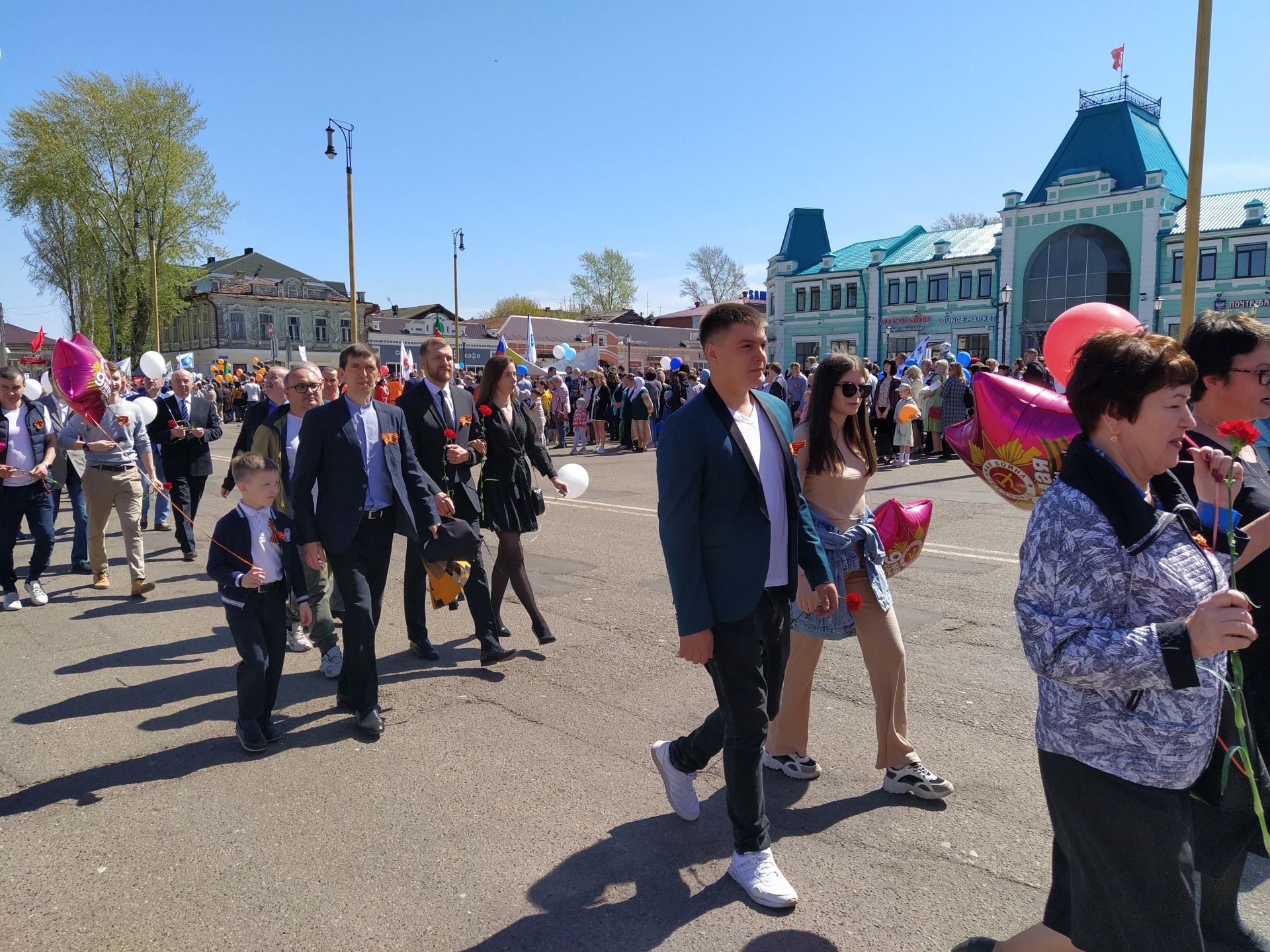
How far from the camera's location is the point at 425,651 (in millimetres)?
5750

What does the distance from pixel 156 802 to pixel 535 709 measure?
1844mm

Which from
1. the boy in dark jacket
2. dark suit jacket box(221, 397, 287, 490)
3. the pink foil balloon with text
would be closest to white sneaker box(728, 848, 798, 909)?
the boy in dark jacket

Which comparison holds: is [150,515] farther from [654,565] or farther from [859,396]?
[859,396]

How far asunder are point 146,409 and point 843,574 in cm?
754

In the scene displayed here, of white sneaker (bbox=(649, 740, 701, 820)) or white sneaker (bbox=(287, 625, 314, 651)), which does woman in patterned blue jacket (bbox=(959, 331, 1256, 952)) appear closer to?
white sneaker (bbox=(649, 740, 701, 820))

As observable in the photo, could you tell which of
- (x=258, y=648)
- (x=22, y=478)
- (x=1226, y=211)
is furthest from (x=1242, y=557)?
(x=1226, y=211)

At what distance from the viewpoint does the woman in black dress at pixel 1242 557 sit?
93.3 inches

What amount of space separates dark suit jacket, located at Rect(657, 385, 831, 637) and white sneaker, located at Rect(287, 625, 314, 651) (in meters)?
4.06

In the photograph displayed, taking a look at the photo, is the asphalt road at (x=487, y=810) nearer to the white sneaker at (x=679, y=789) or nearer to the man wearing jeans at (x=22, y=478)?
the white sneaker at (x=679, y=789)

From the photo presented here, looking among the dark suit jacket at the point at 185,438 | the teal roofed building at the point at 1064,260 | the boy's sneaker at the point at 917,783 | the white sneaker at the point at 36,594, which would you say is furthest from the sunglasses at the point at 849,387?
the teal roofed building at the point at 1064,260

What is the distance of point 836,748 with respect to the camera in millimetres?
4238

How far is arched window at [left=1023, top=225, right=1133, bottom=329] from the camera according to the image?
1722 inches

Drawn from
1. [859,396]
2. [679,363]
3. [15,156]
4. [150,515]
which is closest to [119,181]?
[15,156]

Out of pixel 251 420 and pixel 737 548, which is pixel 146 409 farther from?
pixel 737 548
